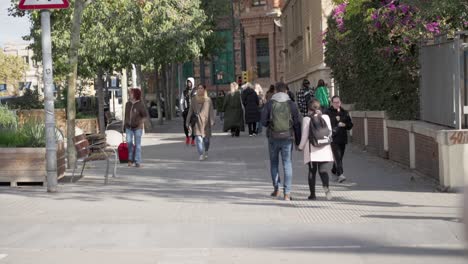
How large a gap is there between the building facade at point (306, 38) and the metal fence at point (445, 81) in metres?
11.7

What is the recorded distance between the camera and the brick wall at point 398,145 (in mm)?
16062

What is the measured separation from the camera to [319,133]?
12.6 metres

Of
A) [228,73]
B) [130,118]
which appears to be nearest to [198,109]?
[130,118]

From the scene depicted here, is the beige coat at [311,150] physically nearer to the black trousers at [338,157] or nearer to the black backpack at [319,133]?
the black backpack at [319,133]

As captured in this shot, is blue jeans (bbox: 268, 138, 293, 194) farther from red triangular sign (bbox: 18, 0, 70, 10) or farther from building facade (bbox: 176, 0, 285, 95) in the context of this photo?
building facade (bbox: 176, 0, 285, 95)

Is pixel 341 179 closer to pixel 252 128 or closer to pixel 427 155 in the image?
pixel 427 155

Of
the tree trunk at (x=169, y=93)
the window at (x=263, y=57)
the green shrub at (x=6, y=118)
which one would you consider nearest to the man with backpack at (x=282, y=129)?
the green shrub at (x=6, y=118)

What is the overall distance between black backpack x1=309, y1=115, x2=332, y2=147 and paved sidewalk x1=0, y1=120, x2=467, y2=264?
2.68 feet

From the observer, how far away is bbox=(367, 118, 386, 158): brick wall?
18672mm

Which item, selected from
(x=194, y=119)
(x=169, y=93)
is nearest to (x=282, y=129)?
(x=194, y=119)

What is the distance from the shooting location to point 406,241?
29.7ft

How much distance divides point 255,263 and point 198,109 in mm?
11931

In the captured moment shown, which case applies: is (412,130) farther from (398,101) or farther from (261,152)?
(261,152)

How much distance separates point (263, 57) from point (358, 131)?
207ft
